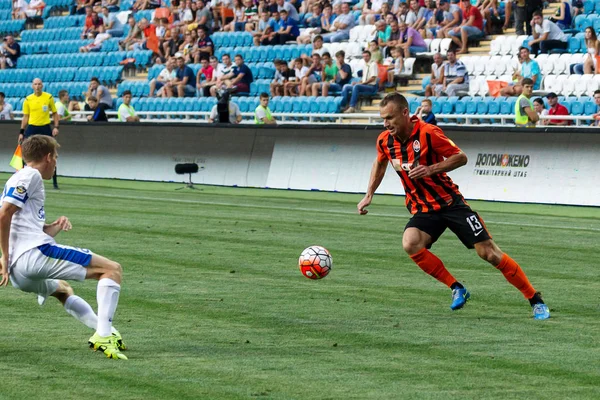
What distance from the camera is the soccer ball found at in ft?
36.4

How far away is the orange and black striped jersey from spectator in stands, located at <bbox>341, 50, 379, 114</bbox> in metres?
18.0

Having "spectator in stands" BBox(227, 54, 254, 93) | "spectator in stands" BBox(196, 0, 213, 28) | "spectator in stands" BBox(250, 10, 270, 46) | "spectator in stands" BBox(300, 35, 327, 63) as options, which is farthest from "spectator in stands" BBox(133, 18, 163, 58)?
"spectator in stands" BBox(300, 35, 327, 63)

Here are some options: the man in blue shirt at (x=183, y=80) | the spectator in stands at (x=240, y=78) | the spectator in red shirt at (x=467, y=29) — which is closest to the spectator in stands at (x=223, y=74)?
the spectator in stands at (x=240, y=78)

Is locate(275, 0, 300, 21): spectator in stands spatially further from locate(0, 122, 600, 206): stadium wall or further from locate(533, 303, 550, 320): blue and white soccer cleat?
locate(533, 303, 550, 320): blue and white soccer cleat

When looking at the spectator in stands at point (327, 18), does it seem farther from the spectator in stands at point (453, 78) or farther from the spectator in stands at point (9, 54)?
the spectator in stands at point (9, 54)

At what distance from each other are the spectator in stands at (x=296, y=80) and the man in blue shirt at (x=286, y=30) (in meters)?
2.55

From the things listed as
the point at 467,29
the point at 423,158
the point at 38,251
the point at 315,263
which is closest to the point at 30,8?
the point at 467,29

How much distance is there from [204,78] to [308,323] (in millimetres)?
23969

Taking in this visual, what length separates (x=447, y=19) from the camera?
29219 mm

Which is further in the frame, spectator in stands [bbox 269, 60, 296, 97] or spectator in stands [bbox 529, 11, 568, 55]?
spectator in stands [bbox 269, 60, 296, 97]

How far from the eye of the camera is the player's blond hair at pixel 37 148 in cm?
779

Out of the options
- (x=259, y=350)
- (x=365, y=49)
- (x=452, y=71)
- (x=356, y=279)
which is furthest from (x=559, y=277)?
(x=365, y=49)

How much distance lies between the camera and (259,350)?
8234mm

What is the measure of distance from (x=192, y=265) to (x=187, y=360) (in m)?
5.53
